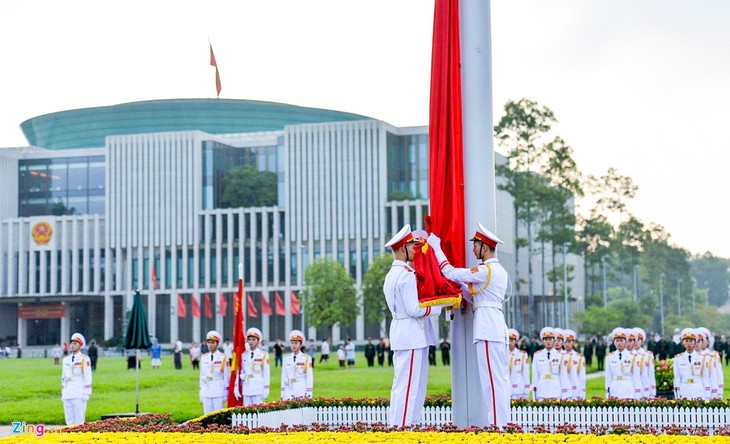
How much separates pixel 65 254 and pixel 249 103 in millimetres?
27026

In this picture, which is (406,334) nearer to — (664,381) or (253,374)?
(253,374)

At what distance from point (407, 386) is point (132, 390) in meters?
22.7

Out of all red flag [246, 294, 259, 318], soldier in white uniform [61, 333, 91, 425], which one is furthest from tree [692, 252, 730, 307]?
soldier in white uniform [61, 333, 91, 425]

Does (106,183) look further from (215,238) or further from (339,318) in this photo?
(339,318)

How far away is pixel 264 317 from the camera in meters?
78.6

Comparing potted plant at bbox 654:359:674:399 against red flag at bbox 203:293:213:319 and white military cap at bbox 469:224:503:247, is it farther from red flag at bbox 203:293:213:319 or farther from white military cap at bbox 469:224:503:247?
red flag at bbox 203:293:213:319

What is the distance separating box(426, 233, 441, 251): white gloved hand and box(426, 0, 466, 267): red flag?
0.37 feet

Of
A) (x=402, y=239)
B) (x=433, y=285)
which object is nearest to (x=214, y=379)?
(x=402, y=239)

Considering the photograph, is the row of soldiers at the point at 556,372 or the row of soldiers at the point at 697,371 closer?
the row of soldiers at the point at 697,371

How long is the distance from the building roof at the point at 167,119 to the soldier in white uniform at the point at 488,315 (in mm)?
91424

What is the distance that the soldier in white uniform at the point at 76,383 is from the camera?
1803 cm

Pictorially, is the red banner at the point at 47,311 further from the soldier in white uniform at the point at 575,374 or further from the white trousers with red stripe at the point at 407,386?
the white trousers with red stripe at the point at 407,386

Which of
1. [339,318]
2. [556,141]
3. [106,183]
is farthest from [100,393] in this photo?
[106,183]

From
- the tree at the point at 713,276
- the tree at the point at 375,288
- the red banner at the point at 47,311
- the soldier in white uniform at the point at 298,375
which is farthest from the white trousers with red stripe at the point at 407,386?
the tree at the point at 713,276
